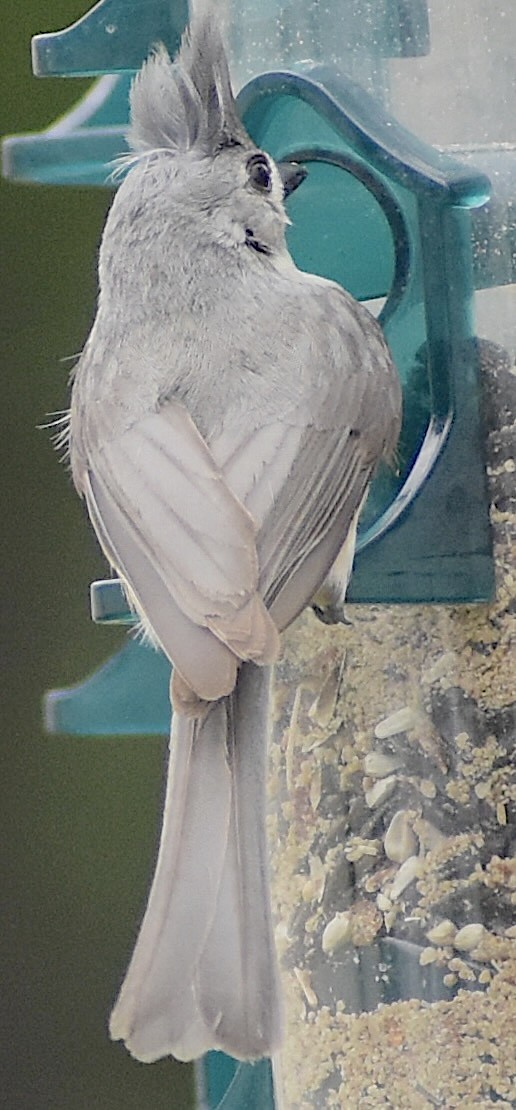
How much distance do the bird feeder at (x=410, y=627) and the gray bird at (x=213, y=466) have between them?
2.8 inches

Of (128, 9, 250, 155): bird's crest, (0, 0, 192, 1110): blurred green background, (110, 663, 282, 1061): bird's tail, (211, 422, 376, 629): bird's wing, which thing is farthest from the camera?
(0, 0, 192, 1110): blurred green background

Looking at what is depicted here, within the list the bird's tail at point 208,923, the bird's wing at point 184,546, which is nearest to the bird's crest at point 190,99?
the bird's wing at point 184,546

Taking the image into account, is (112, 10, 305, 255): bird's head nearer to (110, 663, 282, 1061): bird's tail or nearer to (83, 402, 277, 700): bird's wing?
(83, 402, 277, 700): bird's wing

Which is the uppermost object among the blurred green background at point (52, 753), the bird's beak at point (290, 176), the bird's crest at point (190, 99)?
the bird's crest at point (190, 99)

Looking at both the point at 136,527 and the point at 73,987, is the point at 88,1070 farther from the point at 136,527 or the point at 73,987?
the point at 136,527

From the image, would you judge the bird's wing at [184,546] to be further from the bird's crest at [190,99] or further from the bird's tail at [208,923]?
the bird's crest at [190,99]

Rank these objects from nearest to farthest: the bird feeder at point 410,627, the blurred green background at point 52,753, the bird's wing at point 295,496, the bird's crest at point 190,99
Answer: the bird's wing at point 295,496 < the bird feeder at point 410,627 < the bird's crest at point 190,99 < the blurred green background at point 52,753

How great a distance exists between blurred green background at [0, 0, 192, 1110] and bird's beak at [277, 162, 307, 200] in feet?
5.56

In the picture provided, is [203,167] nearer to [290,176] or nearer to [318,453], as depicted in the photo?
[290,176]

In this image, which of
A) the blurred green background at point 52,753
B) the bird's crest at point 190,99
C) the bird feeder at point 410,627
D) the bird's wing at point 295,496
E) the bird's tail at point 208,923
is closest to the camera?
the bird's tail at point 208,923

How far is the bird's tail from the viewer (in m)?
1.93

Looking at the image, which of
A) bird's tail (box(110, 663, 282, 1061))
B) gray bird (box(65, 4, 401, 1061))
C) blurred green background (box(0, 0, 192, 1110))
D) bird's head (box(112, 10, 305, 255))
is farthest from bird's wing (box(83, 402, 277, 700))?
blurred green background (box(0, 0, 192, 1110))

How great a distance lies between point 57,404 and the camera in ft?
13.8

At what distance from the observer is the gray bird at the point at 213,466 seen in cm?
196
